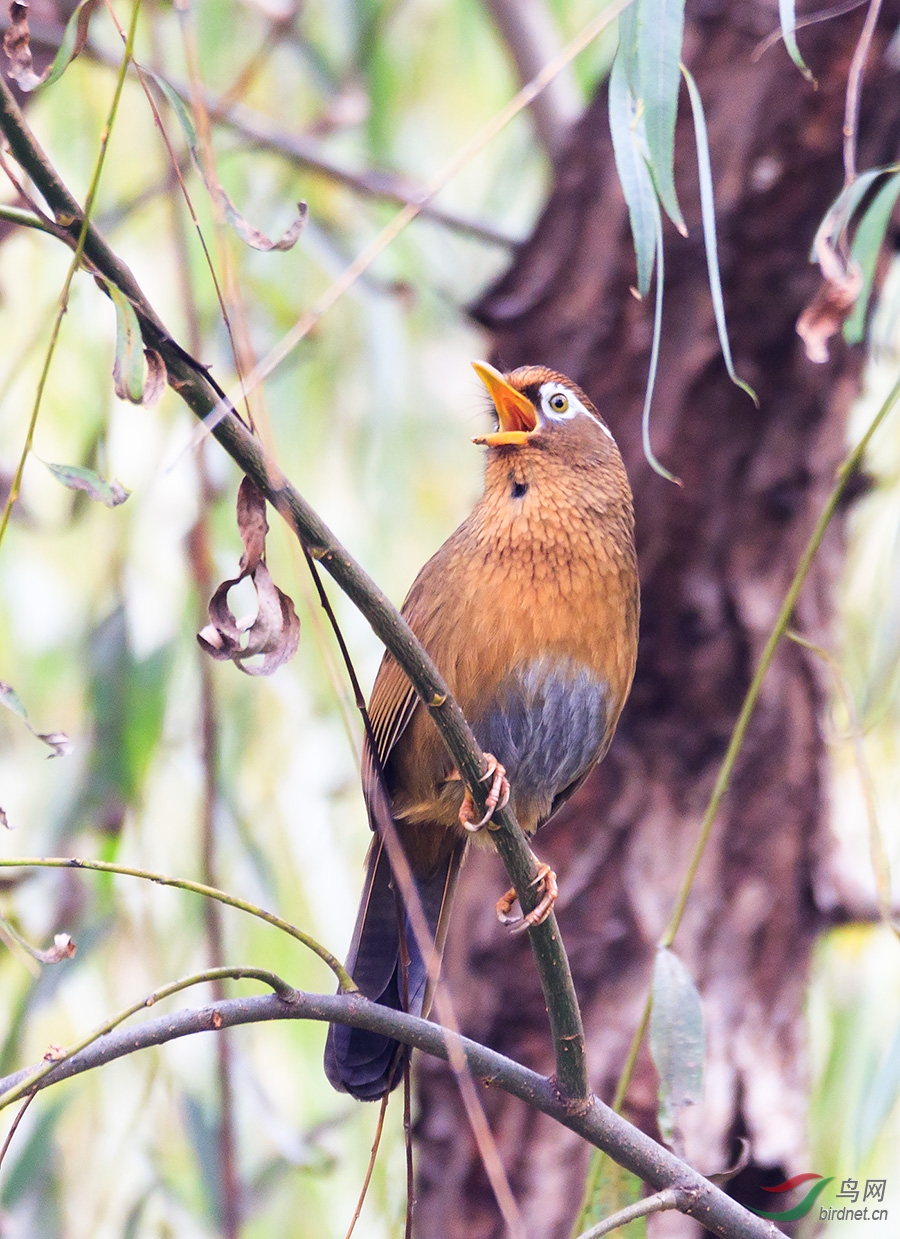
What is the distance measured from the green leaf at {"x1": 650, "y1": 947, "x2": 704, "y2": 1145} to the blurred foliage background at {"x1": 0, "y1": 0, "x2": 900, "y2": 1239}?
4.78 feet

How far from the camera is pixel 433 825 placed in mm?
3209

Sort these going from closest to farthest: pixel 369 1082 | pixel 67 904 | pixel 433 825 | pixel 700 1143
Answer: pixel 369 1082 → pixel 433 825 → pixel 700 1143 → pixel 67 904

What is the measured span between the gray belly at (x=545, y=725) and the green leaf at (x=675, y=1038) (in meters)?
0.81

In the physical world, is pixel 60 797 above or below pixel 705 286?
below

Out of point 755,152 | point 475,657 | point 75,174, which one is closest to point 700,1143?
point 475,657

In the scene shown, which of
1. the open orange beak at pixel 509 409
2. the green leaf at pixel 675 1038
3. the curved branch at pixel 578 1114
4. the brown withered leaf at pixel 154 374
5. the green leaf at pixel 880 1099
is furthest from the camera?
the open orange beak at pixel 509 409

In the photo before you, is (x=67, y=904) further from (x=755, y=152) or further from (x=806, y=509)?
(x=755, y=152)

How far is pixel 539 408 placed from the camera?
10.3 ft

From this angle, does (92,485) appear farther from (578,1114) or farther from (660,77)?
(578,1114)

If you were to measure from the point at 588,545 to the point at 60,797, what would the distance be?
5.74ft

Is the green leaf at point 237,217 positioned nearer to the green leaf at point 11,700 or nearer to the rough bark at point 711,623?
the green leaf at point 11,700

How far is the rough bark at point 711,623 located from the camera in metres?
3.89

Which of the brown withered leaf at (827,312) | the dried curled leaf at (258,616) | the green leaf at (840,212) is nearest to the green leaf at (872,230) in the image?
the green leaf at (840,212)

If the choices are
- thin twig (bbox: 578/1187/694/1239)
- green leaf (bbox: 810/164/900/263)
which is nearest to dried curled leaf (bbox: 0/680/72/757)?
thin twig (bbox: 578/1187/694/1239)
